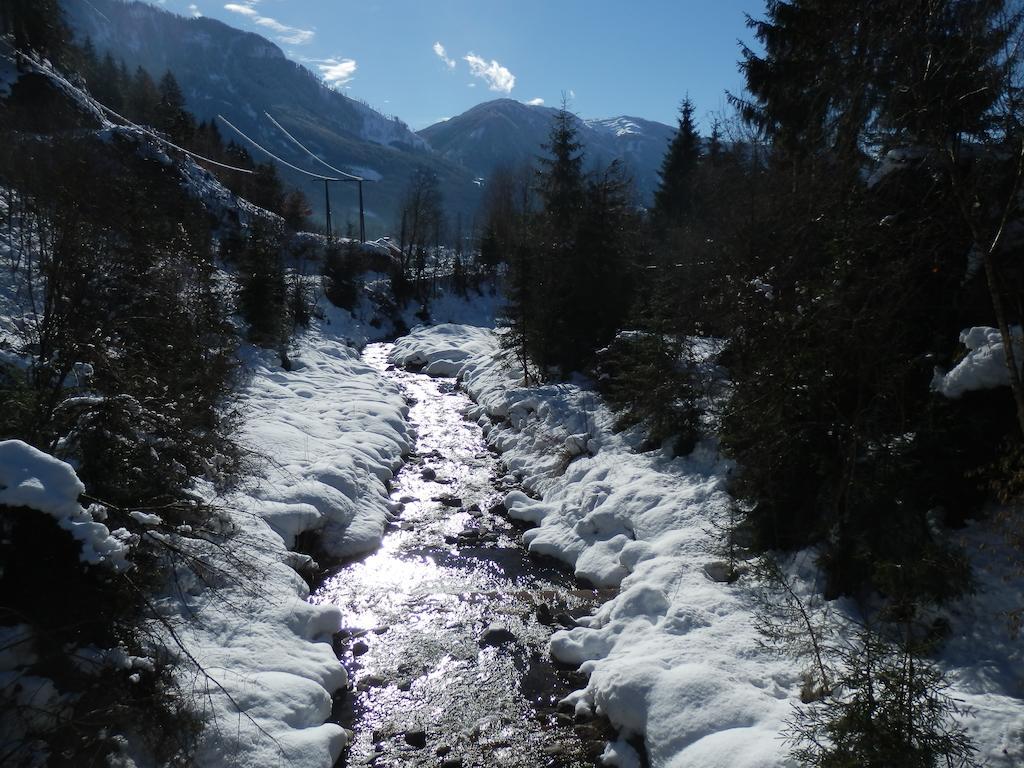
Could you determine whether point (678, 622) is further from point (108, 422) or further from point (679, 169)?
point (679, 169)

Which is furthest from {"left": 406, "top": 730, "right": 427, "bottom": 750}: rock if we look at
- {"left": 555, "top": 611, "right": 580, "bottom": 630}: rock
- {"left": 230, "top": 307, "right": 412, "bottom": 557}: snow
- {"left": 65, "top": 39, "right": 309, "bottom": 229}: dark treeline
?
{"left": 65, "top": 39, "right": 309, "bottom": 229}: dark treeline

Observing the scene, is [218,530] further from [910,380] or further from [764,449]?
[910,380]

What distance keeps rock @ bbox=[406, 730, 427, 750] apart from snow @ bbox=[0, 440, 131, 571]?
4.01m

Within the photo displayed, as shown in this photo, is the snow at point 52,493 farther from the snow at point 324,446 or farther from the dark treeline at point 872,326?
the dark treeline at point 872,326

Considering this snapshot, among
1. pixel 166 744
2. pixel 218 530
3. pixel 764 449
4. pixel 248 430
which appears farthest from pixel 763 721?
pixel 248 430

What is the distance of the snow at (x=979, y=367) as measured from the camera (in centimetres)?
673

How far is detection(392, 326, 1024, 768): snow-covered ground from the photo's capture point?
586cm

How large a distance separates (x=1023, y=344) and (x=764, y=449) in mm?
3827

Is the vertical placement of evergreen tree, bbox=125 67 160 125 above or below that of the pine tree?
above

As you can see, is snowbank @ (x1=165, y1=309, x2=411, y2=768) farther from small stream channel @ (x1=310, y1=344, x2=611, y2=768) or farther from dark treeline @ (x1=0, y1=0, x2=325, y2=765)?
small stream channel @ (x1=310, y1=344, x2=611, y2=768)

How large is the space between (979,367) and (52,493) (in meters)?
10.4

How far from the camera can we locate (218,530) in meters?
9.70

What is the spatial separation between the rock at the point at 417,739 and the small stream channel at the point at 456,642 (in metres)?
0.01

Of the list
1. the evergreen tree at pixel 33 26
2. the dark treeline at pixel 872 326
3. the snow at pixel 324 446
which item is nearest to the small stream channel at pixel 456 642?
the snow at pixel 324 446
